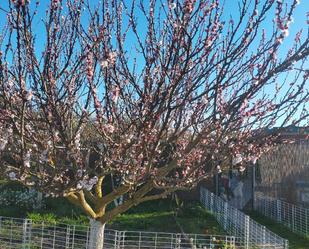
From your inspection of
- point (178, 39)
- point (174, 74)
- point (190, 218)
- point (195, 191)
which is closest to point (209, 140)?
point (174, 74)

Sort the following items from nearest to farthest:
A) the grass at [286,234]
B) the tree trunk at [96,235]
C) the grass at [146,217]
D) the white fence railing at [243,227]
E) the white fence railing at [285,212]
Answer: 1. the tree trunk at [96,235]
2. the white fence railing at [243,227]
3. the grass at [286,234]
4. the grass at [146,217]
5. the white fence railing at [285,212]

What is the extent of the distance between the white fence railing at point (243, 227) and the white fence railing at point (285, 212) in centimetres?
195

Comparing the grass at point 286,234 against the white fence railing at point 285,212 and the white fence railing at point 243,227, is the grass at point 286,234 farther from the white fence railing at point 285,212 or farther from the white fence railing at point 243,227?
the white fence railing at point 243,227

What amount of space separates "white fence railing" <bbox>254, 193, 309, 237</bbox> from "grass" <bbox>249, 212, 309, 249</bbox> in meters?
0.19

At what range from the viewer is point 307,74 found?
12.7 feet

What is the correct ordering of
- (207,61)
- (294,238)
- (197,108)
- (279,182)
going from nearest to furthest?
(207,61), (197,108), (294,238), (279,182)

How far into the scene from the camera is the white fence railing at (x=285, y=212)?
1223 centimetres

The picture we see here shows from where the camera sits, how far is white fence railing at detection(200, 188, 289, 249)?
7764 millimetres

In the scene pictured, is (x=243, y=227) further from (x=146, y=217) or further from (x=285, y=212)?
(x=285, y=212)

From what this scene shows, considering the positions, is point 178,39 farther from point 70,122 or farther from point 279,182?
point 279,182

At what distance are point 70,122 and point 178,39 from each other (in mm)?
1750

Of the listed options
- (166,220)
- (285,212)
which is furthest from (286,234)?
(166,220)

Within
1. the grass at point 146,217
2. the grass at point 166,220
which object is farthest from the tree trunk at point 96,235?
the grass at point 166,220

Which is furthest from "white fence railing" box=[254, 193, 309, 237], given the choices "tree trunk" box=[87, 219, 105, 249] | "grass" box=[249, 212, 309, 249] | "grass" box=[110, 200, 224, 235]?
"tree trunk" box=[87, 219, 105, 249]
